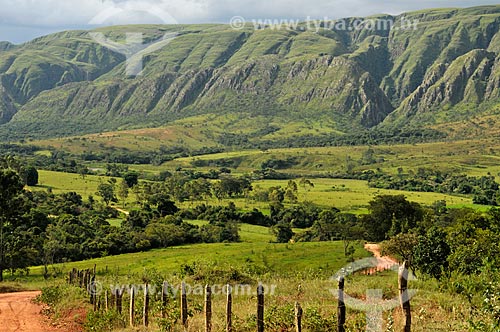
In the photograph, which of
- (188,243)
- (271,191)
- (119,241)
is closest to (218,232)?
(188,243)

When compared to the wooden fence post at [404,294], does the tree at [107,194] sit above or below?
below

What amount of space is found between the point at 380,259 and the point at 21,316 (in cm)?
4662

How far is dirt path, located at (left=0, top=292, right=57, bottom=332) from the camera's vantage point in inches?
1034

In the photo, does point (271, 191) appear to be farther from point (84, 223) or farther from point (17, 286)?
point (17, 286)

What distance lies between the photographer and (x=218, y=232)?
102 meters

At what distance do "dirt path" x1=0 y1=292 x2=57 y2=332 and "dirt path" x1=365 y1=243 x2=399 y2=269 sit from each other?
3540 centimetres

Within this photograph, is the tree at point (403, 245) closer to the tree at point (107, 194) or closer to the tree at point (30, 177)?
the tree at point (107, 194)

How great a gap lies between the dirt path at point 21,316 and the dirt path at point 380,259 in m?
35.4

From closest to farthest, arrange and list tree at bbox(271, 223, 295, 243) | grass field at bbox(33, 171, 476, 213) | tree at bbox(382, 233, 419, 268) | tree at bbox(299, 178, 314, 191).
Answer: tree at bbox(382, 233, 419, 268)
tree at bbox(271, 223, 295, 243)
grass field at bbox(33, 171, 476, 213)
tree at bbox(299, 178, 314, 191)

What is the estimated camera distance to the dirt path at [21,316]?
26.3 metres

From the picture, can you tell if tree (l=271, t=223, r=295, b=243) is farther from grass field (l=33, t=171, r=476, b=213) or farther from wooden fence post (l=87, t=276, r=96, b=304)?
wooden fence post (l=87, t=276, r=96, b=304)

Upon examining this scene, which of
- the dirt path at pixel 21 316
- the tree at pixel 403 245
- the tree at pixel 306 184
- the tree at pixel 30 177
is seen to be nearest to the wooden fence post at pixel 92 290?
the dirt path at pixel 21 316

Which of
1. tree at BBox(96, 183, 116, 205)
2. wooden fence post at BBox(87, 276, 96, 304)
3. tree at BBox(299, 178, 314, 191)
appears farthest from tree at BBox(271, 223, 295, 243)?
wooden fence post at BBox(87, 276, 96, 304)

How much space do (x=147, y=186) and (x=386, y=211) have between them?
77.4 meters
